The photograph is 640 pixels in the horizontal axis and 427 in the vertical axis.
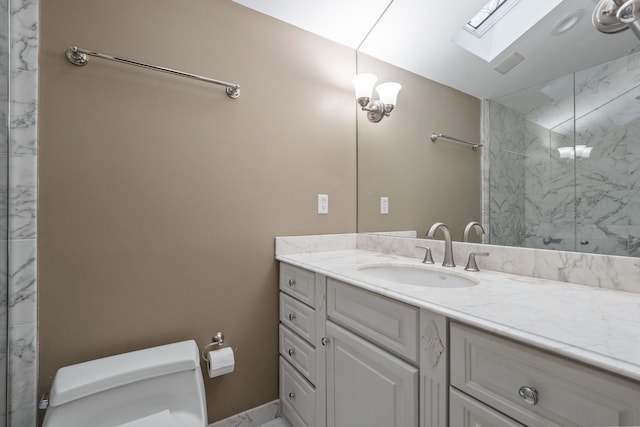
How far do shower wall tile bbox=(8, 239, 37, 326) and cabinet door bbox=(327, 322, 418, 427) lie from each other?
1105 mm

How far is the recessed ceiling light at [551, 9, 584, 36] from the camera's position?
93cm

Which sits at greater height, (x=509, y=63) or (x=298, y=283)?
(x=509, y=63)

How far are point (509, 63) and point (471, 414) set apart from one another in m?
1.22

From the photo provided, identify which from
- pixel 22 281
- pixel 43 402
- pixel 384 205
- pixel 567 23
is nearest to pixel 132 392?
pixel 43 402

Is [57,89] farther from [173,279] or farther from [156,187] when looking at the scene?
[173,279]

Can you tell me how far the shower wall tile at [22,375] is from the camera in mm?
1018

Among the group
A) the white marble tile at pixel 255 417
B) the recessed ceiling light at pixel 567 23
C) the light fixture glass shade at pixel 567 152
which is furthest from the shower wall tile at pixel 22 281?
the recessed ceiling light at pixel 567 23

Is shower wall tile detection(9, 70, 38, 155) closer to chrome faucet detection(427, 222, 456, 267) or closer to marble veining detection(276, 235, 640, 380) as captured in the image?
marble veining detection(276, 235, 640, 380)

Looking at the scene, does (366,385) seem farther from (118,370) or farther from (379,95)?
(379,95)

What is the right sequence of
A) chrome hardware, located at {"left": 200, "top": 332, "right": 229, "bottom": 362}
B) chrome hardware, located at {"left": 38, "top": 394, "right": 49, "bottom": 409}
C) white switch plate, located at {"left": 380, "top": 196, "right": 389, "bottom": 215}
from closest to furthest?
chrome hardware, located at {"left": 38, "top": 394, "right": 49, "bottom": 409}
chrome hardware, located at {"left": 200, "top": 332, "right": 229, "bottom": 362}
white switch plate, located at {"left": 380, "top": 196, "right": 389, "bottom": 215}

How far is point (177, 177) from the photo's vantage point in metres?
1.32

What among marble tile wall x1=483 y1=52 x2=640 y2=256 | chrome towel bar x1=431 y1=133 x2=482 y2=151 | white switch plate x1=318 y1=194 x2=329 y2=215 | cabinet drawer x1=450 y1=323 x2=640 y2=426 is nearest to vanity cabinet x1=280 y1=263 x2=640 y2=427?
cabinet drawer x1=450 y1=323 x2=640 y2=426

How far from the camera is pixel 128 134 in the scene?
1.22 m

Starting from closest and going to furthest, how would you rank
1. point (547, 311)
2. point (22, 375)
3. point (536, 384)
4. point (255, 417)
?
point (536, 384), point (547, 311), point (22, 375), point (255, 417)
